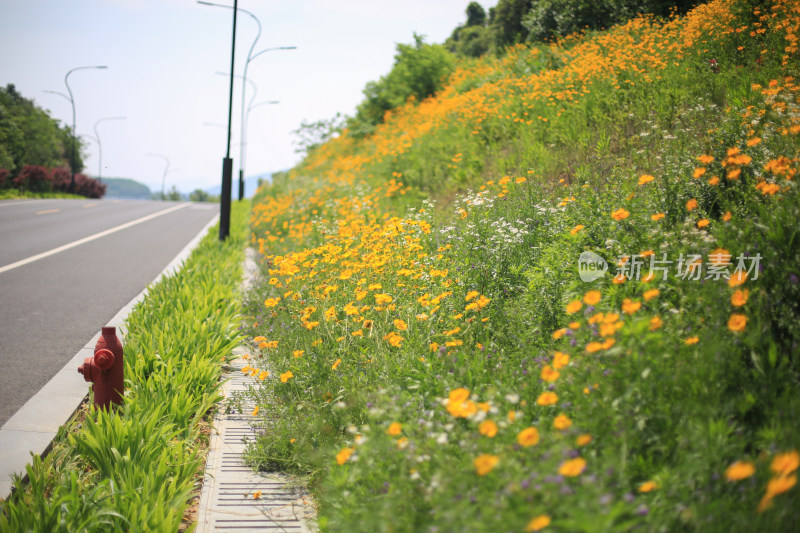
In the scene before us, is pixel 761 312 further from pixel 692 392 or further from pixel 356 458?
pixel 356 458

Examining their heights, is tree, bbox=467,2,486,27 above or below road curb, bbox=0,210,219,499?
above

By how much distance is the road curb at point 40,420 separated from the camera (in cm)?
324

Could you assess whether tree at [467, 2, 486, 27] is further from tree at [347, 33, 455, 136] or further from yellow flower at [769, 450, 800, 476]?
yellow flower at [769, 450, 800, 476]

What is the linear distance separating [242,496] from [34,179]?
1565 inches

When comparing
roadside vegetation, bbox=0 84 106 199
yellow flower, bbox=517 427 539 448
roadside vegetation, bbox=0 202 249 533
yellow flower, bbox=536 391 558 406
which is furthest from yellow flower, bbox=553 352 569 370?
roadside vegetation, bbox=0 84 106 199

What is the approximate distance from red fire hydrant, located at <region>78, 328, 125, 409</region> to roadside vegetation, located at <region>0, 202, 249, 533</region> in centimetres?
10

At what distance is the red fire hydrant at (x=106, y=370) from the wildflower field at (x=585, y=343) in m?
0.98

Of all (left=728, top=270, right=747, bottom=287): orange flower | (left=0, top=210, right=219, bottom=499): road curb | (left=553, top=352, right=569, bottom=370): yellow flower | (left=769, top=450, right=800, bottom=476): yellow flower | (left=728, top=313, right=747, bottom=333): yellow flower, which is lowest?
(left=0, top=210, right=219, bottom=499): road curb

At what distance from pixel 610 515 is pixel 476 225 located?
145 inches

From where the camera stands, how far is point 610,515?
5.23 ft

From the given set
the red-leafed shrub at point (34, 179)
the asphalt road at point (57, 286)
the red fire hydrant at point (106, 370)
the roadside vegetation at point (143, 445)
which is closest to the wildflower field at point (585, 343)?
Answer: the roadside vegetation at point (143, 445)

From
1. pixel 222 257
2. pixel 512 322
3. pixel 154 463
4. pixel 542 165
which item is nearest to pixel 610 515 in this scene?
pixel 512 322

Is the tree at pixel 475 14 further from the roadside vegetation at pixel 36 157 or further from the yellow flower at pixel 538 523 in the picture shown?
the yellow flower at pixel 538 523

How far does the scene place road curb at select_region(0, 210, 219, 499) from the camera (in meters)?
3.24
